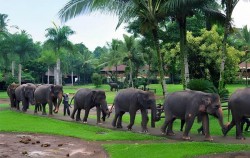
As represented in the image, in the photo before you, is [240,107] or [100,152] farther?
[240,107]

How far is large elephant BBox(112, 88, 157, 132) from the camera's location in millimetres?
17062

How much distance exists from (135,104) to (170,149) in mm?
5291

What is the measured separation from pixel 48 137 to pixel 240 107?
7.92 meters

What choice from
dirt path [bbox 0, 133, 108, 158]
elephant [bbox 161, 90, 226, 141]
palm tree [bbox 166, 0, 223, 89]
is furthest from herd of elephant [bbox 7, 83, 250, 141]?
palm tree [bbox 166, 0, 223, 89]

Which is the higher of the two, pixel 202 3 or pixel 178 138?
pixel 202 3

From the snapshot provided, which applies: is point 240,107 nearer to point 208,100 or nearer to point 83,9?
point 208,100

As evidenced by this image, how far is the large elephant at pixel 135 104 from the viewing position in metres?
17.1

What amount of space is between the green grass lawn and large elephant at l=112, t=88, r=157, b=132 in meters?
3.76

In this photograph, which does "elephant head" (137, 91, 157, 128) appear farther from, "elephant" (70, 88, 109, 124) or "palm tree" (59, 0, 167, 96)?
"palm tree" (59, 0, 167, 96)

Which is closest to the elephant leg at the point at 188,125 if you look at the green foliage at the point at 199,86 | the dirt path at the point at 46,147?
the dirt path at the point at 46,147

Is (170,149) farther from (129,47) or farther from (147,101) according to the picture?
(129,47)

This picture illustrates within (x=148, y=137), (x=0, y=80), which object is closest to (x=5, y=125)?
(x=148, y=137)

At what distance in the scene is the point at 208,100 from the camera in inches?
583

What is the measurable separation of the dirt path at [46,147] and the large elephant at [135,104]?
10.6 ft
